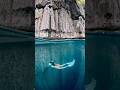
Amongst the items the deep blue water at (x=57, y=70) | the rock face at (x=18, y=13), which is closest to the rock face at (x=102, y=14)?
the rock face at (x=18, y=13)

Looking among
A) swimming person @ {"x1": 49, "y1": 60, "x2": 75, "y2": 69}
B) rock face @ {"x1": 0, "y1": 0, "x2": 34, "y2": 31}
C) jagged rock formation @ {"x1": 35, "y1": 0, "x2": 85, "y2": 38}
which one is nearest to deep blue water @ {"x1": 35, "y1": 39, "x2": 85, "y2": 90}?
swimming person @ {"x1": 49, "y1": 60, "x2": 75, "y2": 69}

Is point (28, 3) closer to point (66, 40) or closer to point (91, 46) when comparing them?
point (91, 46)

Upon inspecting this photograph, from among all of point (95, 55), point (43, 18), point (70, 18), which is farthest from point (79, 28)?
point (95, 55)

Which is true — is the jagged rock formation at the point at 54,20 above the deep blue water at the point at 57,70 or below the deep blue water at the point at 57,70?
above

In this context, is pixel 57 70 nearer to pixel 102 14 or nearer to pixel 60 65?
pixel 60 65

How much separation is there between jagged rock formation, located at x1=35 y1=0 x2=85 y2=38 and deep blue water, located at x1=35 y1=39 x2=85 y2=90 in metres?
0.62

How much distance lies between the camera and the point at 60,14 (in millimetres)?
7648

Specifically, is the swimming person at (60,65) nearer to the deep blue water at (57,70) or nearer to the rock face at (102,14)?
the deep blue water at (57,70)

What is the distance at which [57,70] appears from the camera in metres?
6.06

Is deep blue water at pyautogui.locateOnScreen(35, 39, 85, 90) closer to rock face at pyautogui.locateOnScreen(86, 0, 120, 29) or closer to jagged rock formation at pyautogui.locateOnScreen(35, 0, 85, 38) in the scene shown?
jagged rock formation at pyautogui.locateOnScreen(35, 0, 85, 38)

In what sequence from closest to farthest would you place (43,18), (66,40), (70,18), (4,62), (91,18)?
(4,62) → (91,18) → (66,40) → (43,18) → (70,18)

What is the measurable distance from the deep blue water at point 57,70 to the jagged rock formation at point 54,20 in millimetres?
621

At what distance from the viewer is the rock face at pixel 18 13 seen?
6.50ft

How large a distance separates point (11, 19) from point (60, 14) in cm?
570
